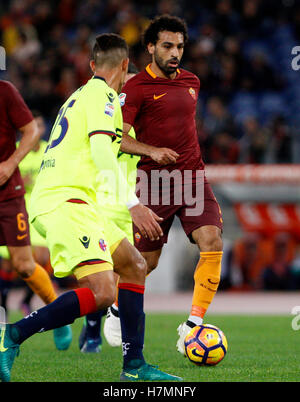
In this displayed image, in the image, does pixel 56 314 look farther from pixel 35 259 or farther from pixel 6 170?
pixel 35 259

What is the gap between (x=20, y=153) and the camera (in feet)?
21.0

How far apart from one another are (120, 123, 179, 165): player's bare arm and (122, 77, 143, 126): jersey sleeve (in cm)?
7

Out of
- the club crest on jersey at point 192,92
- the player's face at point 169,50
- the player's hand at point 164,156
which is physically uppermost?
the player's face at point 169,50

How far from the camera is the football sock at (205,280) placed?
6.23 m

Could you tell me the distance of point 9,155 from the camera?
662 centimetres

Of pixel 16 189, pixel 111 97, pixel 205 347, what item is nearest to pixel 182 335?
pixel 205 347

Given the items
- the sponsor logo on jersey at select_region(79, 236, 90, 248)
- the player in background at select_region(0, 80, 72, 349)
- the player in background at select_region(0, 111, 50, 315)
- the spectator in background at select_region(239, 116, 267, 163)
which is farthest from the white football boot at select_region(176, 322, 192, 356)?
the spectator in background at select_region(239, 116, 267, 163)

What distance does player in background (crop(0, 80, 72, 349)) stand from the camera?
21.6 ft

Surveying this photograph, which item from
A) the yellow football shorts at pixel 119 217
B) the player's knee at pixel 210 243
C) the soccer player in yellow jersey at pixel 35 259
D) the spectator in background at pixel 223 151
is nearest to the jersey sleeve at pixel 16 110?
the soccer player in yellow jersey at pixel 35 259

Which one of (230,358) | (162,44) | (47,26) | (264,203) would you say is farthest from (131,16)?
(230,358)

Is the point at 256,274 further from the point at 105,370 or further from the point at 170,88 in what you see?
the point at 105,370

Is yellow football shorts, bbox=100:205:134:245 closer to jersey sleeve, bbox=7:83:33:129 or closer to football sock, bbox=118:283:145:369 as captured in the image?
jersey sleeve, bbox=7:83:33:129

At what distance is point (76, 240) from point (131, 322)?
2.13ft

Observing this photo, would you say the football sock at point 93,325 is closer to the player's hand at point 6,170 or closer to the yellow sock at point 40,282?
the yellow sock at point 40,282
